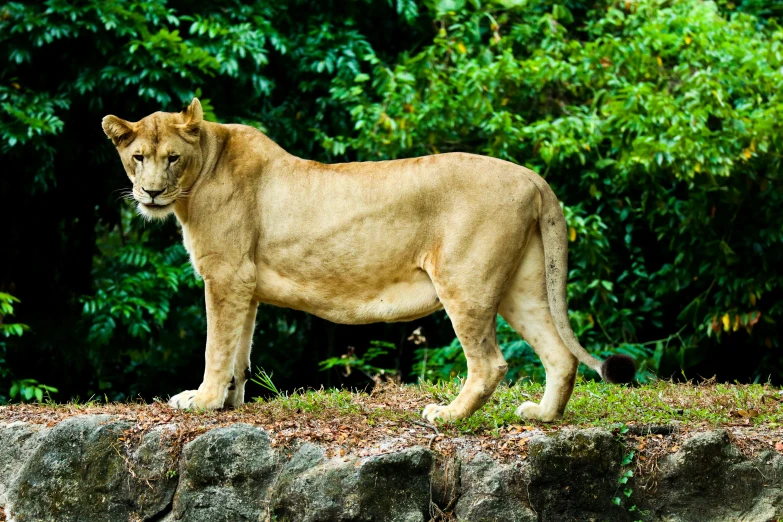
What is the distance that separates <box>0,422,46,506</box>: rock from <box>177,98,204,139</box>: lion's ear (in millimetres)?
1966

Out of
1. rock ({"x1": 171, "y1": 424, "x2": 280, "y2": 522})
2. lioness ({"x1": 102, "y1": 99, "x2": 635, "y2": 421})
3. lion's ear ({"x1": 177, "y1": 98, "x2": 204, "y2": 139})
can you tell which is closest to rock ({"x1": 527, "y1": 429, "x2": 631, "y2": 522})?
lioness ({"x1": 102, "y1": 99, "x2": 635, "y2": 421})

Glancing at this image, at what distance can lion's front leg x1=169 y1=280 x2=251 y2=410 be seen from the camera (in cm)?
576

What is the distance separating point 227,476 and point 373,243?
A: 155 cm

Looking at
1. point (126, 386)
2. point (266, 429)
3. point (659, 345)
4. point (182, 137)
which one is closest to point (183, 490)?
point (266, 429)

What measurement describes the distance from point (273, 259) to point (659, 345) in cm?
545

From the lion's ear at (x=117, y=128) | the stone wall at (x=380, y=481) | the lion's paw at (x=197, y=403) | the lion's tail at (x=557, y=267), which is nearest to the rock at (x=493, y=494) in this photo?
the stone wall at (x=380, y=481)

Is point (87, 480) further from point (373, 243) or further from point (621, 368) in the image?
point (621, 368)

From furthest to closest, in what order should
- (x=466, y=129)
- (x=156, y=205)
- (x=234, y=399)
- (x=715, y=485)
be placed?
1. (x=466, y=129)
2. (x=234, y=399)
3. (x=156, y=205)
4. (x=715, y=485)

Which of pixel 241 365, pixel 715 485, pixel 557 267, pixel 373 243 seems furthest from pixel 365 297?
pixel 715 485

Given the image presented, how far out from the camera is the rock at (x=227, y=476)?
16.8ft

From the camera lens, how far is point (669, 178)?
9.52m

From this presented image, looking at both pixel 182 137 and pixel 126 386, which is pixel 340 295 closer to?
pixel 182 137

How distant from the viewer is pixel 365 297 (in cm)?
569

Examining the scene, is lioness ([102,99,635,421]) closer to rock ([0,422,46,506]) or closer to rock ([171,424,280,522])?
rock ([171,424,280,522])
